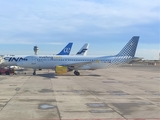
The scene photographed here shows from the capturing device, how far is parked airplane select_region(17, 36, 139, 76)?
37906 millimetres

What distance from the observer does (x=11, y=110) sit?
1070cm

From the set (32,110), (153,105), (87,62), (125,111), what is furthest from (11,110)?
(87,62)

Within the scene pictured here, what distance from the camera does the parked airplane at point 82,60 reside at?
124 feet

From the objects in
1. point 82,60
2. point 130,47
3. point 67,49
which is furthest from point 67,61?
point 67,49

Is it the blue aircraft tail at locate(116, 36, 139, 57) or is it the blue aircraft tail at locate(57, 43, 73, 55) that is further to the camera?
the blue aircraft tail at locate(57, 43, 73, 55)

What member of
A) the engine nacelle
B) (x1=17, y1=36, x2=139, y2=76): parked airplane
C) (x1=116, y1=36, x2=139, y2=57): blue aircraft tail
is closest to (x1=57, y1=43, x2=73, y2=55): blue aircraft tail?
(x1=17, y1=36, x2=139, y2=76): parked airplane

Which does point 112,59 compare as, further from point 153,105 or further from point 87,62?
point 153,105

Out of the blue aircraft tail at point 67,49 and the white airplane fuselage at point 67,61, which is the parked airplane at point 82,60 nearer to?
the white airplane fuselage at point 67,61

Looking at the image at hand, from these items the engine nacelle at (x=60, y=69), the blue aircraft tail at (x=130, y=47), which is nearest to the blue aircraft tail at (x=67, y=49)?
the blue aircraft tail at (x=130, y=47)

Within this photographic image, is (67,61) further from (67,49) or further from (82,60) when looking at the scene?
(67,49)

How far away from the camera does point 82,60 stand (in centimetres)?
3903

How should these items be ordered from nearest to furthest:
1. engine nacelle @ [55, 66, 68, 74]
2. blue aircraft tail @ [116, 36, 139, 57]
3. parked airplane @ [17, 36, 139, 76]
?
1. engine nacelle @ [55, 66, 68, 74]
2. parked airplane @ [17, 36, 139, 76]
3. blue aircraft tail @ [116, 36, 139, 57]

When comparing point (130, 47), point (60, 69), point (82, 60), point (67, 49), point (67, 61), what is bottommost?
point (60, 69)

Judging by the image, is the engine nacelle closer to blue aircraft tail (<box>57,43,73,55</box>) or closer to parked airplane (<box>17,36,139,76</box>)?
parked airplane (<box>17,36,139,76</box>)
